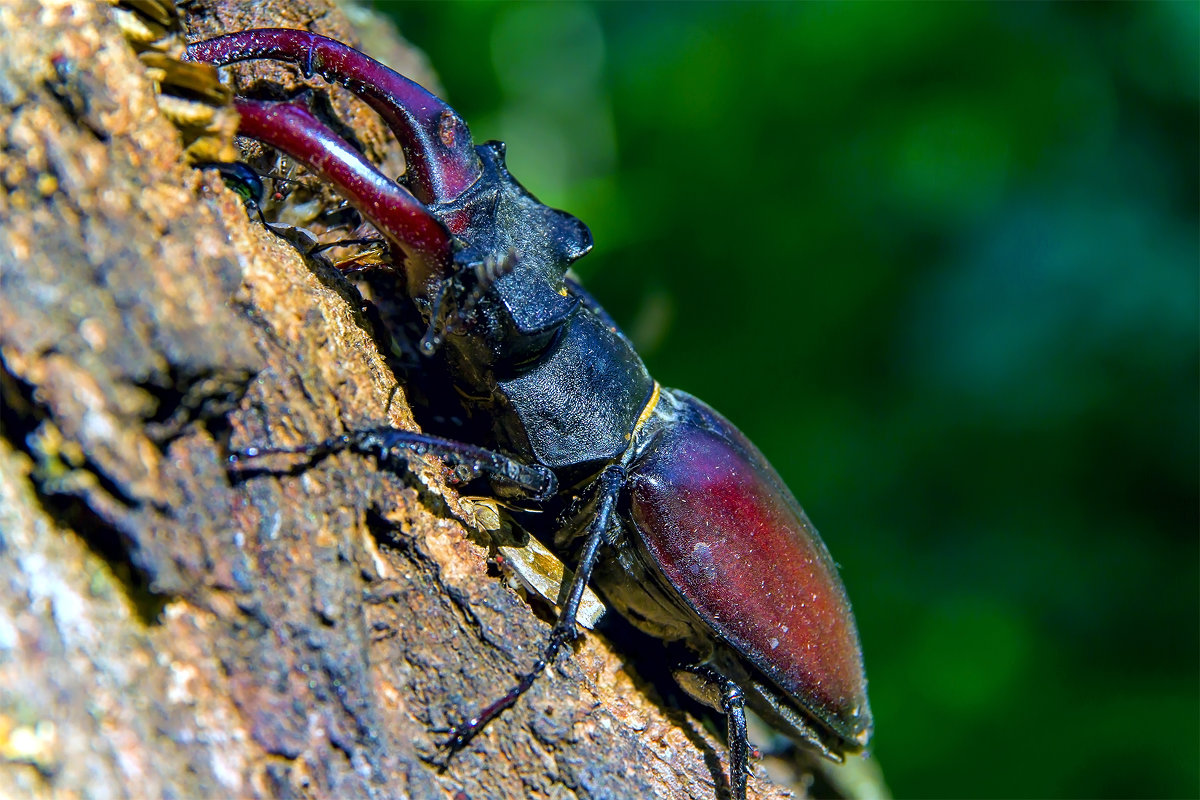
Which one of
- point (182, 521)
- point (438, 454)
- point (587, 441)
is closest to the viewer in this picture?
point (182, 521)

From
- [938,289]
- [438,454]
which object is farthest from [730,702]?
[938,289]

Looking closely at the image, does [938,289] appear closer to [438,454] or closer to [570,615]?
[570,615]

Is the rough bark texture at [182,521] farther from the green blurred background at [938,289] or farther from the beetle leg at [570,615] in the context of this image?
the green blurred background at [938,289]

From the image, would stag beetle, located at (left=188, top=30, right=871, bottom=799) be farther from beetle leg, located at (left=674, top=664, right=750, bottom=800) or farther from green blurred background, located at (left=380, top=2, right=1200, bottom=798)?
green blurred background, located at (left=380, top=2, right=1200, bottom=798)

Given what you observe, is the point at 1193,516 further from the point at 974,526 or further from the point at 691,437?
the point at 691,437

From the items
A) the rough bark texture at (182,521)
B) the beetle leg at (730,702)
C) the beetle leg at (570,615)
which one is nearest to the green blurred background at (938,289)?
the beetle leg at (730,702)

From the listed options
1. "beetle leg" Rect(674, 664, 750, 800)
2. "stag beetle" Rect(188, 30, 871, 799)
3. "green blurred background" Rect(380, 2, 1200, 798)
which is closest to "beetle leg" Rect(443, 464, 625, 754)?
"stag beetle" Rect(188, 30, 871, 799)
